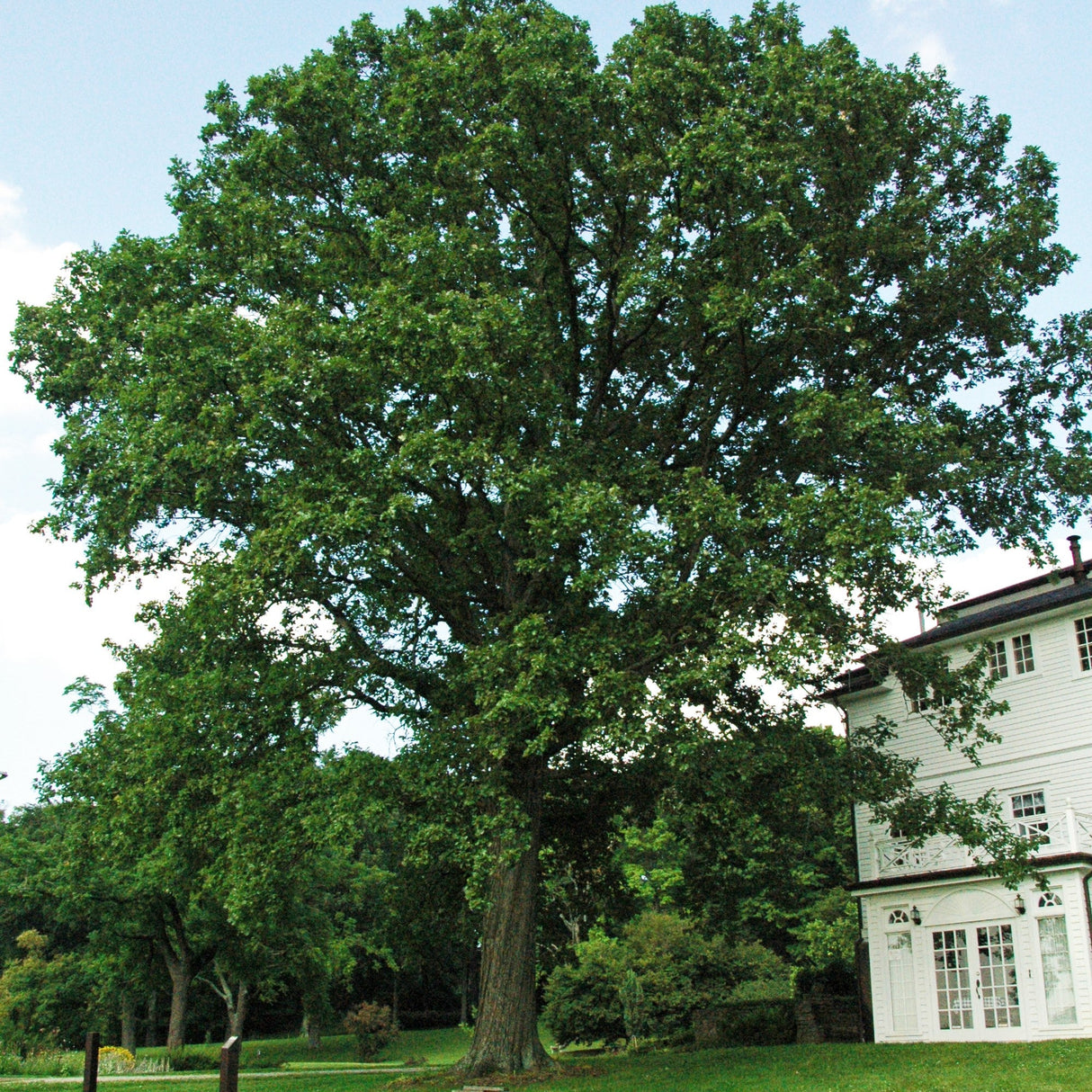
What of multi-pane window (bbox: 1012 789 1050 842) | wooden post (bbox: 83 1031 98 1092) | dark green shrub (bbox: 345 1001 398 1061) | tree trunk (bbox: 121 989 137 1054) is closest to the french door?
multi-pane window (bbox: 1012 789 1050 842)

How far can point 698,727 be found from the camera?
1437 centimetres

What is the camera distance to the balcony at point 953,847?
20172 millimetres

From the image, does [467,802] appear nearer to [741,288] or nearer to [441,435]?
[441,435]

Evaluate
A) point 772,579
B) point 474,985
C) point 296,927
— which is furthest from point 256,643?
point 474,985

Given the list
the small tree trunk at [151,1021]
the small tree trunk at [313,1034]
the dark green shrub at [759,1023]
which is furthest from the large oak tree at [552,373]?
the small tree trunk at [151,1021]

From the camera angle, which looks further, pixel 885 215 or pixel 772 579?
pixel 885 215

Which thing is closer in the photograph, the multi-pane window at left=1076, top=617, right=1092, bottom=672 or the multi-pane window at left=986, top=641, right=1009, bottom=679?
the multi-pane window at left=1076, top=617, right=1092, bottom=672

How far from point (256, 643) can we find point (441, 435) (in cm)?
528

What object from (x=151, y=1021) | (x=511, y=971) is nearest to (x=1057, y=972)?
(x=511, y=971)

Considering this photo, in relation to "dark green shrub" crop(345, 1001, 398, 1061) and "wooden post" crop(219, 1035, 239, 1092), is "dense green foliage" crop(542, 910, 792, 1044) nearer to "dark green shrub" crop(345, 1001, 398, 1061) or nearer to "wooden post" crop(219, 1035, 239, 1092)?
"dark green shrub" crop(345, 1001, 398, 1061)

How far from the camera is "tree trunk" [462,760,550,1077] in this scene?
16.1m

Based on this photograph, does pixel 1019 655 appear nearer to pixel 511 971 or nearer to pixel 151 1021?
pixel 511 971

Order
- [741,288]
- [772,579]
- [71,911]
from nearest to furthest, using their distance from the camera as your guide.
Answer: [772,579], [741,288], [71,911]

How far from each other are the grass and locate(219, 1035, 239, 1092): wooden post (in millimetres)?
7662
